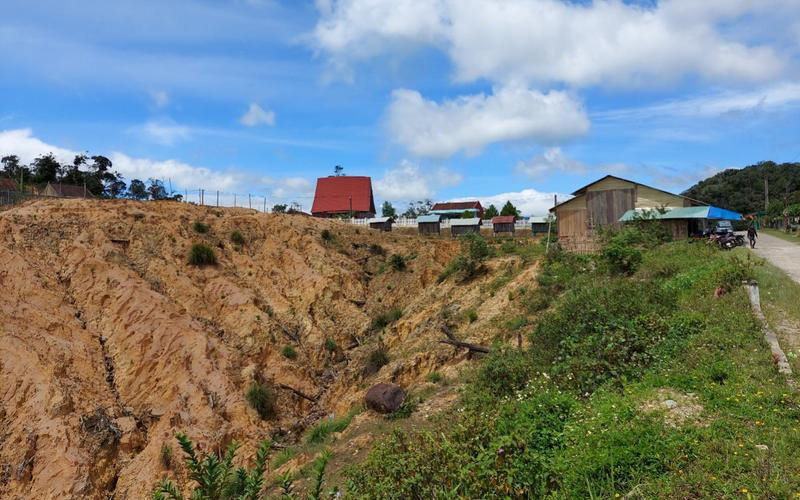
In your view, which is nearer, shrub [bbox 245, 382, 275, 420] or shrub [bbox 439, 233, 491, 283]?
shrub [bbox 245, 382, 275, 420]

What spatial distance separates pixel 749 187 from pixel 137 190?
75.8 meters

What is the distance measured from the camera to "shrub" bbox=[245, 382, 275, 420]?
17969 millimetres

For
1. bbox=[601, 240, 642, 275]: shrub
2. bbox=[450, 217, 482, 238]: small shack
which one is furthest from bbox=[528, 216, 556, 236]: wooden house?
bbox=[601, 240, 642, 275]: shrub

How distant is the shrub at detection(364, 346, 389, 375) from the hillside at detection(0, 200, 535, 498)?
0.16 metres

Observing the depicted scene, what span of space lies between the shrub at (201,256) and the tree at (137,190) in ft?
37.7

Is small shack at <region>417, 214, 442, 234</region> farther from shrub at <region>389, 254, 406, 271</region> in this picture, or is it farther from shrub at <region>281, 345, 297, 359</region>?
shrub at <region>281, 345, 297, 359</region>

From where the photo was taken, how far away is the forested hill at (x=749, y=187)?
220ft

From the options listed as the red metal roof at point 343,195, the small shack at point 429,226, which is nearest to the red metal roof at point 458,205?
the red metal roof at point 343,195

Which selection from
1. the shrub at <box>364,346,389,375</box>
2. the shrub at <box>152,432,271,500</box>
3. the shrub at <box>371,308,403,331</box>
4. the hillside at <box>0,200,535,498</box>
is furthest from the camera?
the shrub at <box>371,308,403,331</box>

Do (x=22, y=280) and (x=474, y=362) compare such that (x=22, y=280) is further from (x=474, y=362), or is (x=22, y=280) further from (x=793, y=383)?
(x=793, y=383)

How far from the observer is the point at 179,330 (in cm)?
1962

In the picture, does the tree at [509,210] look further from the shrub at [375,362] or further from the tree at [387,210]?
the shrub at [375,362]

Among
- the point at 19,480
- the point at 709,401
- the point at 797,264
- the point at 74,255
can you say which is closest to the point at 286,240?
the point at 74,255

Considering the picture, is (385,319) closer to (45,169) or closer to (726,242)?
(726,242)
